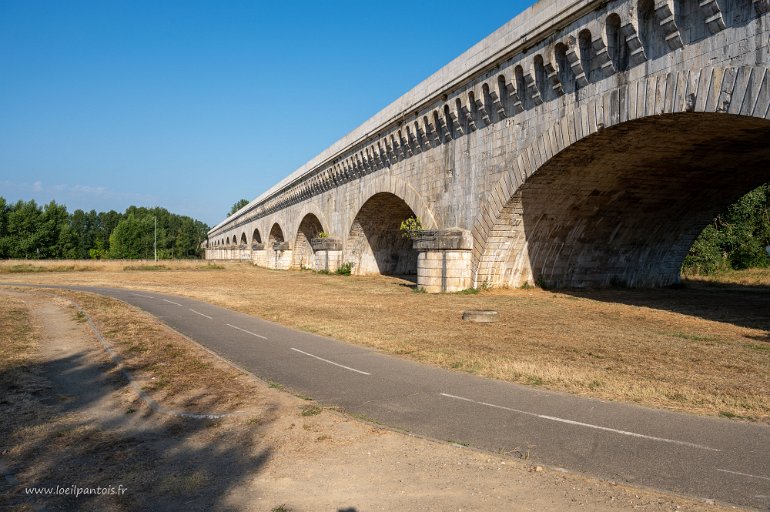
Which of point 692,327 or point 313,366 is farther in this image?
point 692,327

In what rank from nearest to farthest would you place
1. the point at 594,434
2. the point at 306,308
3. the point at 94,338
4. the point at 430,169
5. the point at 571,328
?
the point at 594,434
the point at 94,338
the point at 571,328
the point at 306,308
the point at 430,169

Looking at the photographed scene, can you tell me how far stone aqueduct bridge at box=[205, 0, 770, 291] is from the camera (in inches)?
418

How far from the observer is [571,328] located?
479 inches

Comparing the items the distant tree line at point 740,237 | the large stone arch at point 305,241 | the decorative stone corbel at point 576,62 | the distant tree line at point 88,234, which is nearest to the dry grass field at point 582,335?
the decorative stone corbel at point 576,62

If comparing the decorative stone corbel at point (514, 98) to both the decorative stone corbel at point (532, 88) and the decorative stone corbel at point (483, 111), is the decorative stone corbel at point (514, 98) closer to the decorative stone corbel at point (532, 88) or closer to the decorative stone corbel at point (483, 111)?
the decorative stone corbel at point (532, 88)

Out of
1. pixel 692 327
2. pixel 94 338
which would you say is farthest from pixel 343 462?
pixel 692 327

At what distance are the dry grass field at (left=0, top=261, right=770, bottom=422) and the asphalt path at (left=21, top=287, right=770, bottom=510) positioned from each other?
0.61 meters

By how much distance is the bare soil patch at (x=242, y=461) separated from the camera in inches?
149

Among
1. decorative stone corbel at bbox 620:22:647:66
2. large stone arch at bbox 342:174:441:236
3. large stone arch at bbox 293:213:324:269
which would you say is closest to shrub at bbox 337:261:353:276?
large stone arch at bbox 342:174:441:236

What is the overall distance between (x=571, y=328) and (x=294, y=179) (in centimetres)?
3203

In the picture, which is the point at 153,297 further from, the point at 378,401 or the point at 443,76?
the point at 378,401

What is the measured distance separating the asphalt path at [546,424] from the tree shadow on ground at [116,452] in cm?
150

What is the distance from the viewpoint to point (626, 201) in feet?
62.2

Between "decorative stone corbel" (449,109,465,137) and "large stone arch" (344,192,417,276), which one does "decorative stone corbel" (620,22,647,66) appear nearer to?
"decorative stone corbel" (449,109,465,137)
